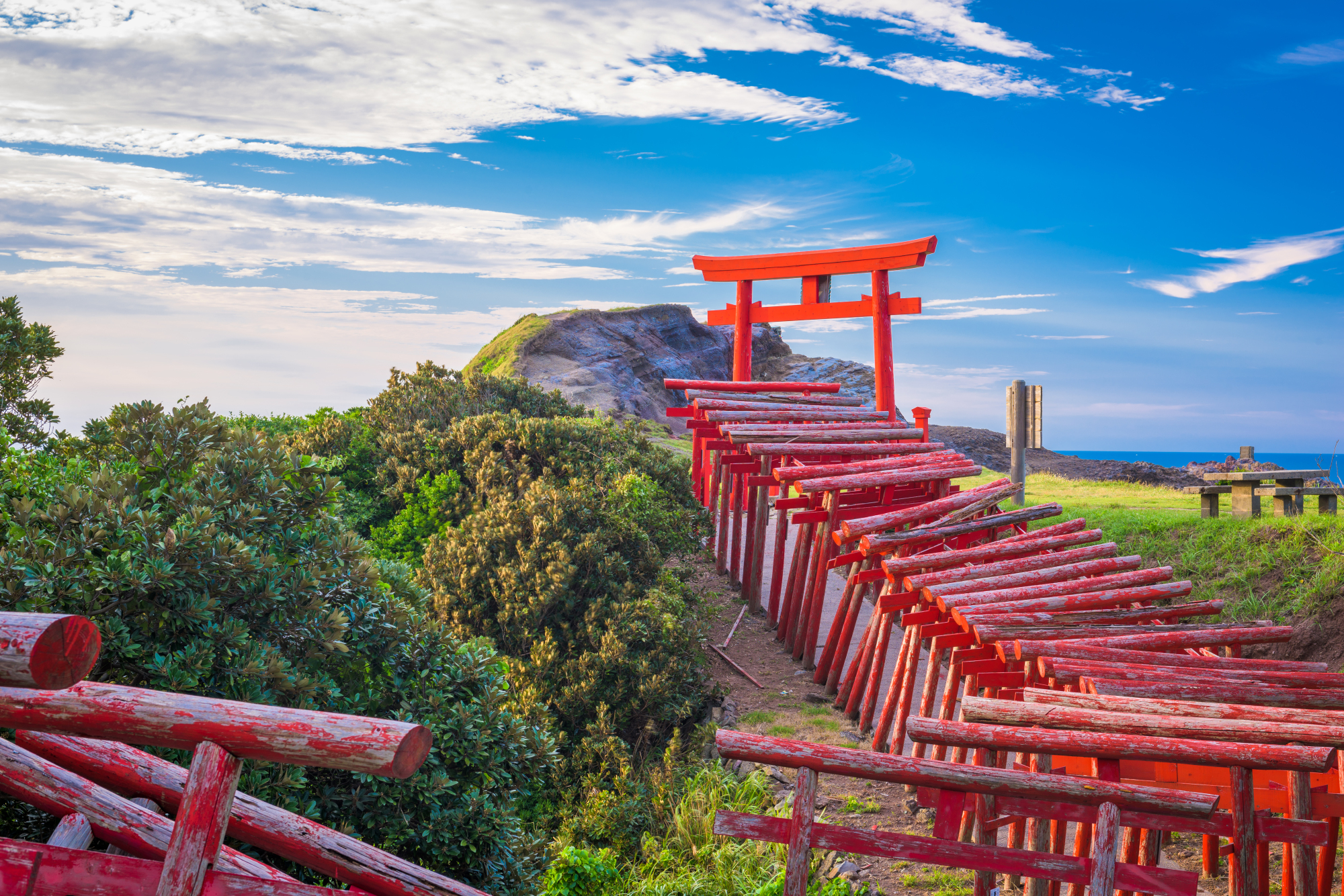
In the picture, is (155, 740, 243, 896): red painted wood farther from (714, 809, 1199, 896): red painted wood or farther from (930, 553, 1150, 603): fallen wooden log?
(930, 553, 1150, 603): fallen wooden log

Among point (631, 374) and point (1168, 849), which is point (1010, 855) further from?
point (631, 374)

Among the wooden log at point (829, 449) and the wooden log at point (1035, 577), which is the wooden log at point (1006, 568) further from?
the wooden log at point (829, 449)

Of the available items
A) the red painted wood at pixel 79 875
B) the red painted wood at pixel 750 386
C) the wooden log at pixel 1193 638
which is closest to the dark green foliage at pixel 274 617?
A: the red painted wood at pixel 79 875

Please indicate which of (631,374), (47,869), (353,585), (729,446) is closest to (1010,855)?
(47,869)

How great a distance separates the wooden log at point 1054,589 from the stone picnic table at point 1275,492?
515cm

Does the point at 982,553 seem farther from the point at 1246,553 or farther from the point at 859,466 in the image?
the point at 1246,553

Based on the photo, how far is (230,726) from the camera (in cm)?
252

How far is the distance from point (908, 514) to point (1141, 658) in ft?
9.21

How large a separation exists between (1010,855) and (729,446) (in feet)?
29.0

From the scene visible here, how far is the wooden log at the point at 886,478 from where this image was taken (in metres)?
9.06

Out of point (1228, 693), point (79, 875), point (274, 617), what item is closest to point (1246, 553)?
point (1228, 693)

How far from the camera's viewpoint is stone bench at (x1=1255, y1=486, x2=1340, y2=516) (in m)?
11.4

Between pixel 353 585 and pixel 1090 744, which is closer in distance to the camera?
pixel 1090 744

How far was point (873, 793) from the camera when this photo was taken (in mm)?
7480
